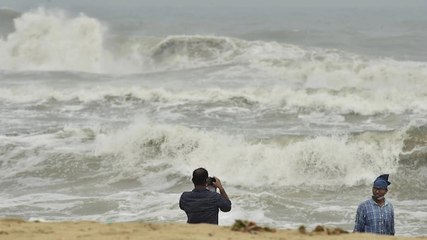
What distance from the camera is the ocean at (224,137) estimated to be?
12.3m

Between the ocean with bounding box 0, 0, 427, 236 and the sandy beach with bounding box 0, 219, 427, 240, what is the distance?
377 centimetres

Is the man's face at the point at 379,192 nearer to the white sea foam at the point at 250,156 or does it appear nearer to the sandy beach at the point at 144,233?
the sandy beach at the point at 144,233

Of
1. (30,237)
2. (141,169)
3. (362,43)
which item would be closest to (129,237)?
(30,237)

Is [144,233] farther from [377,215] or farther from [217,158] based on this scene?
[217,158]

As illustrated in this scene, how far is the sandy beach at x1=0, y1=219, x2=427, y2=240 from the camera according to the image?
6.60 meters

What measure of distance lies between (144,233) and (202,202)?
70cm

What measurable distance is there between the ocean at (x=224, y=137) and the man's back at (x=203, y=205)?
11.8ft

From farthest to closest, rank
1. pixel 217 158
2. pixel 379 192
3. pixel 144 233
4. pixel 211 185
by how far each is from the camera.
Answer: pixel 217 158, pixel 211 185, pixel 379 192, pixel 144 233

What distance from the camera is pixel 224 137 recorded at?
16.5 metres

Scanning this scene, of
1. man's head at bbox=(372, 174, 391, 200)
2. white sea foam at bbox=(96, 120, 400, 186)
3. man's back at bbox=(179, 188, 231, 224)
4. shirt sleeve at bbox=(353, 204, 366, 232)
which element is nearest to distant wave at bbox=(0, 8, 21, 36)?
white sea foam at bbox=(96, 120, 400, 186)

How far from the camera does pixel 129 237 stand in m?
6.59

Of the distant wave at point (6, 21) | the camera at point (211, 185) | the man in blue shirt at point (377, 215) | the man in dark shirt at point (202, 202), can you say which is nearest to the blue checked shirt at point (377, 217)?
the man in blue shirt at point (377, 215)

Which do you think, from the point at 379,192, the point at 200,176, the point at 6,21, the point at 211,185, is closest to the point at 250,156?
the point at 211,185

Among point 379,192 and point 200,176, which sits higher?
point 200,176
